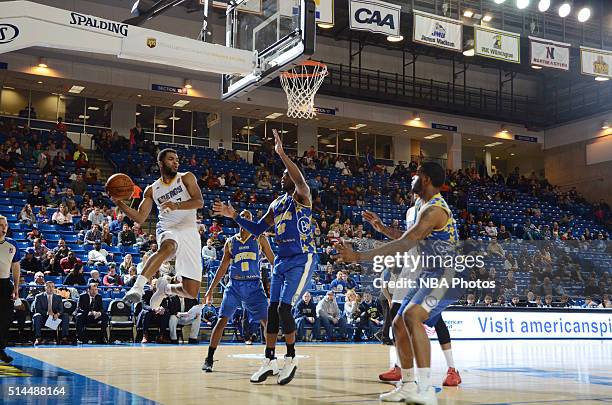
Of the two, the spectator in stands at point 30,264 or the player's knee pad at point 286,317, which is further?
the spectator in stands at point 30,264

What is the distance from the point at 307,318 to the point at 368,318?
5.76 feet

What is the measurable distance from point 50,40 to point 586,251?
18.8 meters

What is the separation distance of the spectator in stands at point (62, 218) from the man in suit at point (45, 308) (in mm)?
3946

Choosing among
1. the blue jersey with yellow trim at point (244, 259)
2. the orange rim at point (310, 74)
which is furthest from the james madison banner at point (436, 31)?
the blue jersey with yellow trim at point (244, 259)

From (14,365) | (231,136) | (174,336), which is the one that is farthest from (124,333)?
(231,136)

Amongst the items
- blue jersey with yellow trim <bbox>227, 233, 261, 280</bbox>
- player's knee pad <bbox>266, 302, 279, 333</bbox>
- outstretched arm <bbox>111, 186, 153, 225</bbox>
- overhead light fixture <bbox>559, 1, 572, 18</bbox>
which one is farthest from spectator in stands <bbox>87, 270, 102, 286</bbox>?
overhead light fixture <bbox>559, 1, 572, 18</bbox>

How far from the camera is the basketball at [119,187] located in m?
6.98

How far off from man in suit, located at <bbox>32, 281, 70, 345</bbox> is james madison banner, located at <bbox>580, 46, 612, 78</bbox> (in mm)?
17613

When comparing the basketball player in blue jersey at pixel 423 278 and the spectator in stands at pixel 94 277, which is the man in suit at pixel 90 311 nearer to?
the spectator in stands at pixel 94 277

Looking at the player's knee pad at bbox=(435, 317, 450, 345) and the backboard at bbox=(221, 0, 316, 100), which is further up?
the backboard at bbox=(221, 0, 316, 100)

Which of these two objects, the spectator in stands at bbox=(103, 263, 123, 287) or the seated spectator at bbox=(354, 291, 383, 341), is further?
the seated spectator at bbox=(354, 291, 383, 341)

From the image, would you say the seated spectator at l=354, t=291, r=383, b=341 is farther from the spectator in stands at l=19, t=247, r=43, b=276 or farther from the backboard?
the spectator in stands at l=19, t=247, r=43, b=276

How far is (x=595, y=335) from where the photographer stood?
1784cm

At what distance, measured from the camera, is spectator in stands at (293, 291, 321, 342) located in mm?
16125
